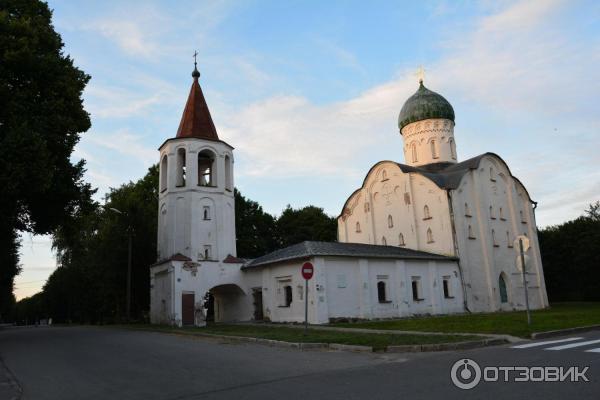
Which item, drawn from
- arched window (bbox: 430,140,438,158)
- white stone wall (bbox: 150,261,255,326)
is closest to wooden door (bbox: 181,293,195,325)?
white stone wall (bbox: 150,261,255,326)

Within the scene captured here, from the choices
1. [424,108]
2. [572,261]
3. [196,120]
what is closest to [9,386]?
[196,120]

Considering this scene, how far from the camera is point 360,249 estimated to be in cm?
2692

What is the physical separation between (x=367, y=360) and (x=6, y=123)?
15.4 metres

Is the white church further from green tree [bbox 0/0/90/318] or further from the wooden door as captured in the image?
green tree [bbox 0/0/90/318]

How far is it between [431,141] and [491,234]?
10.2 metres

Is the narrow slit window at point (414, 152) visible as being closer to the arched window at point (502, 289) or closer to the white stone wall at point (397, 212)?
the white stone wall at point (397, 212)

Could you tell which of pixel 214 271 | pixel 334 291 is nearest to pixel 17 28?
pixel 214 271

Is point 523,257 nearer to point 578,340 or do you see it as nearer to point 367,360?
point 578,340

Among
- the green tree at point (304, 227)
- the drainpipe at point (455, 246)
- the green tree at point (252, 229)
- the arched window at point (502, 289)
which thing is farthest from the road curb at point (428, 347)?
the green tree at point (304, 227)

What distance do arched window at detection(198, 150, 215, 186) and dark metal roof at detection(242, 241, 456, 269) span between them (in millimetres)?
6198

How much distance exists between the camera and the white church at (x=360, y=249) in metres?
25.4

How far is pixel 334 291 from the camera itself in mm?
24250

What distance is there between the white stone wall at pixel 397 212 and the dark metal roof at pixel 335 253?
2.22m

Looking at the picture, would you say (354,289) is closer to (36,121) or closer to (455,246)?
(455,246)
